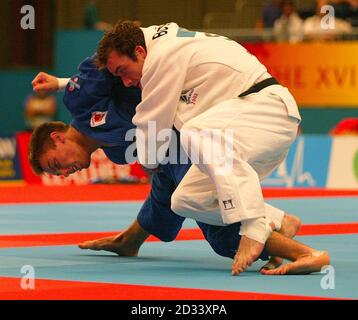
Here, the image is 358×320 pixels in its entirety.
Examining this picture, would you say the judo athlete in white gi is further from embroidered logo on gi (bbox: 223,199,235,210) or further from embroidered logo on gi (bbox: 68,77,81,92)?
embroidered logo on gi (bbox: 68,77,81,92)

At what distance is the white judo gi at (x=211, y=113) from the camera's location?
5.70 m

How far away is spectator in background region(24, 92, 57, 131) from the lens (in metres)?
19.4

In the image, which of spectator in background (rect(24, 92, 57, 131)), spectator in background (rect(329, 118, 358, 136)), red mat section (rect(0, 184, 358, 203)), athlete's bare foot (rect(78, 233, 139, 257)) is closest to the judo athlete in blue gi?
athlete's bare foot (rect(78, 233, 139, 257))

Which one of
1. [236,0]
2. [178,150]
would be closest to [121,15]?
[236,0]

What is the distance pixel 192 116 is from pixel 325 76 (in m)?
11.9

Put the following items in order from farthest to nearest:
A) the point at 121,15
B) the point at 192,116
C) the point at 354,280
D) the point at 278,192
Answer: the point at 121,15
the point at 278,192
the point at 192,116
the point at 354,280

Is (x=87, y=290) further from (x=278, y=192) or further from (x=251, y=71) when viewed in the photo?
(x=278, y=192)

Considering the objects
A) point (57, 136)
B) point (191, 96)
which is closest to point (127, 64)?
point (191, 96)

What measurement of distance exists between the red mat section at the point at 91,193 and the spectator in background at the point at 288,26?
4.76 m

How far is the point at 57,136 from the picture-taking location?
6.50 metres

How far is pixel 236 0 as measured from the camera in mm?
22094

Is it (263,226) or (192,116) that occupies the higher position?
(192,116)

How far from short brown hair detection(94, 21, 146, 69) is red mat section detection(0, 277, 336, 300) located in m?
1.38
